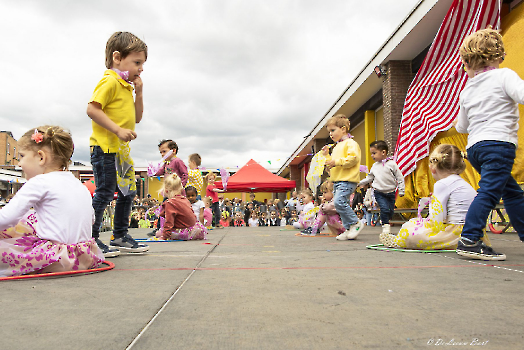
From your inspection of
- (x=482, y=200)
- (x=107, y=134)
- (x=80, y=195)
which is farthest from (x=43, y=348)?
(x=482, y=200)

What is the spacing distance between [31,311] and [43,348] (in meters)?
0.48

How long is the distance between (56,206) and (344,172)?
156 inches

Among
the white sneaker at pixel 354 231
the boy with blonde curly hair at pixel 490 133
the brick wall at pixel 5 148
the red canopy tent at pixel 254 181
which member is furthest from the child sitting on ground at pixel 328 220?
the brick wall at pixel 5 148

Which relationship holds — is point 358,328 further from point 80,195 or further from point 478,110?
point 478,110

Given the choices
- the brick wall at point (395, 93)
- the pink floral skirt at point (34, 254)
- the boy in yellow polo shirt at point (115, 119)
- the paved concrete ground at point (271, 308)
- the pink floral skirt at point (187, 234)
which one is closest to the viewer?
the paved concrete ground at point (271, 308)

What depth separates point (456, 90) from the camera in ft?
24.1

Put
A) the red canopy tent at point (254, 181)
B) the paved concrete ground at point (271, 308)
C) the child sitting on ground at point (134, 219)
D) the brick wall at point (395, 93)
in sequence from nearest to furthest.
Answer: the paved concrete ground at point (271, 308), the brick wall at point (395, 93), the child sitting on ground at point (134, 219), the red canopy tent at point (254, 181)

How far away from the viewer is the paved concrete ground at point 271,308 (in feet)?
3.83

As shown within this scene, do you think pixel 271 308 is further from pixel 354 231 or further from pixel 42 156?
pixel 354 231

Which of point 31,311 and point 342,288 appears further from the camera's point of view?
point 342,288

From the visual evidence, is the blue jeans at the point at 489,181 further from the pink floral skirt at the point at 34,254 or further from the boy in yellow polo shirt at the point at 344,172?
the pink floral skirt at the point at 34,254

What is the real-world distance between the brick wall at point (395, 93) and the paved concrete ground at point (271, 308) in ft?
26.1

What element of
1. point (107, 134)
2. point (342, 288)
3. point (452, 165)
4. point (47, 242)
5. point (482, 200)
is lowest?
point (342, 288)

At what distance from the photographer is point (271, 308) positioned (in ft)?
5.04
